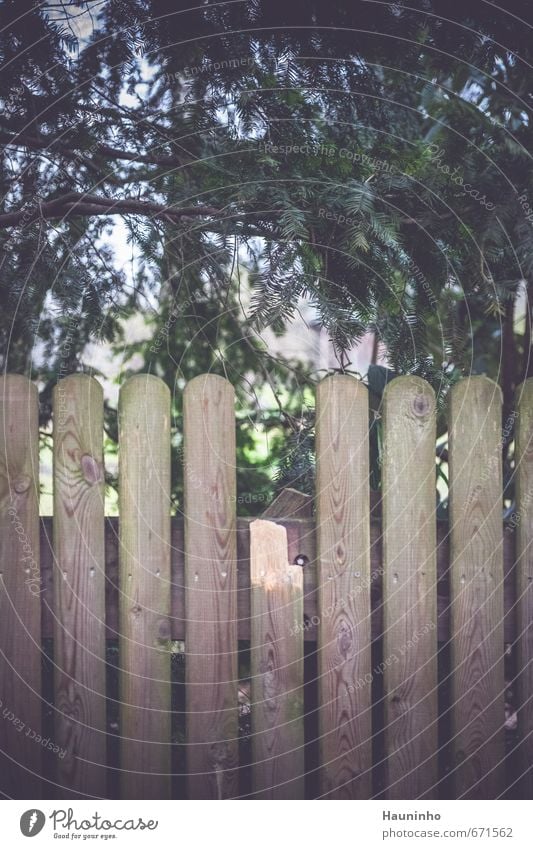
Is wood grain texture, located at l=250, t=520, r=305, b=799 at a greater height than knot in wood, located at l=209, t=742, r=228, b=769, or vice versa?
wood grain texture, located at l=250, t=520, r=305, b=799

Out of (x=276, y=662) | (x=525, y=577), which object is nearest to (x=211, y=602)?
(x=276, y=662)

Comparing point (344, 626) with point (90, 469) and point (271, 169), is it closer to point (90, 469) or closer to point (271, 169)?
point (90, 469)

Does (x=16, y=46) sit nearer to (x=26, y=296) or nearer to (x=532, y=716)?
(x=26, y=296)

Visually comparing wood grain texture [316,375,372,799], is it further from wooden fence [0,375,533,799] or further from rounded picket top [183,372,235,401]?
rounded picket top [183,372,235,401]

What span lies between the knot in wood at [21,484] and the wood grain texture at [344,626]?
808 millimetres

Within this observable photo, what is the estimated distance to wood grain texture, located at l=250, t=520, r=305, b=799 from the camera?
1.90m

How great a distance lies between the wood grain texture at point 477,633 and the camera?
6.31 ft

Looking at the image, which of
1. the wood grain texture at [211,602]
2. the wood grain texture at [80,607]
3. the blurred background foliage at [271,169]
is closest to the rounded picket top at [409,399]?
the blurred background foliage at [271,169]

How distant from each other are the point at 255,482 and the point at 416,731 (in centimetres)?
134

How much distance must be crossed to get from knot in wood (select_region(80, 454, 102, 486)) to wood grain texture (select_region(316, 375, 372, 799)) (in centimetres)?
61

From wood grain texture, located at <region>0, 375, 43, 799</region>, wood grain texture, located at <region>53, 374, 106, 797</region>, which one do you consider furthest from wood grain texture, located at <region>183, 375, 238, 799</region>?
wood grain texture, located at <region>0, 375, 43, 799</region>

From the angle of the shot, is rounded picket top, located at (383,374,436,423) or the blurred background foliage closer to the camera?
rounded picket top, located at (383,374,436,423)

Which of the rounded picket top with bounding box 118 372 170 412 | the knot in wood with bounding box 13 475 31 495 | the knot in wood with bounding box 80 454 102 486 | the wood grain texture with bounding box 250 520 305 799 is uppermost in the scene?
the rounded picket top with bounding box 118 372 170 412

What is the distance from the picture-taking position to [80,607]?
190 centimetres
